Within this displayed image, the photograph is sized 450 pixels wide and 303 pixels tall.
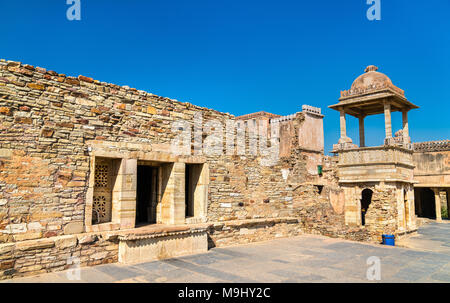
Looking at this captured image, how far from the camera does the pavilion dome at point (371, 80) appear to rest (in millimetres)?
14327

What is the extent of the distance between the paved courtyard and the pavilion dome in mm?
7575

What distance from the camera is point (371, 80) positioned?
577 inches

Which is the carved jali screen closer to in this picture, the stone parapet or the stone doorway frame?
the stone doorway frame

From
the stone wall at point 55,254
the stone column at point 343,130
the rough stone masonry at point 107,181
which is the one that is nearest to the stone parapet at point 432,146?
the stone column at point 343,130

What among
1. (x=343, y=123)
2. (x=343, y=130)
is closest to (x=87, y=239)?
(x=343, y=130)

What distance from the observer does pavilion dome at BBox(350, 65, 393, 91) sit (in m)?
14.3

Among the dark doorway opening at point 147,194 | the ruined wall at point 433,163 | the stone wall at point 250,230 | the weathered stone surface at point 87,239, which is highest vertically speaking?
the ruined wall at point 433,163

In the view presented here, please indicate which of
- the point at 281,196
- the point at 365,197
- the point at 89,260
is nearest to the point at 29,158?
the point at 89,260

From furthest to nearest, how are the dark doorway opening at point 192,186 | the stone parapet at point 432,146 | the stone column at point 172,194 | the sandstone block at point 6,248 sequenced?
the stone parapet at point 432,146
the dark doorway opening at point 192,186
the stone column at point 172,194
the sandstone block at point 6,248

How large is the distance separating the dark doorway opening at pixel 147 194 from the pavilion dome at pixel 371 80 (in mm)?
10843

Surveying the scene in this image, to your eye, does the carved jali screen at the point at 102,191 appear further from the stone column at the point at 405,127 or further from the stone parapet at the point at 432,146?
the stone parapet at the point at 432,146

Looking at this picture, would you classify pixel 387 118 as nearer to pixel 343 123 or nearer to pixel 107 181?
pixel 343 123

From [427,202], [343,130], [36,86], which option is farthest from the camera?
[427,202]

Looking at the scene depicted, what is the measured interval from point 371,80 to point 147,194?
11429mm
